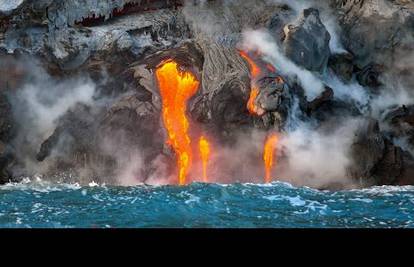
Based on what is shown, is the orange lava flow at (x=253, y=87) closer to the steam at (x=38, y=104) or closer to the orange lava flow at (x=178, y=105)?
the orange lava flow at (x=178, y=105)

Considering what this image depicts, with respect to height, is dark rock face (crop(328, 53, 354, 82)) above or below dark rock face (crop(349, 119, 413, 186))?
above

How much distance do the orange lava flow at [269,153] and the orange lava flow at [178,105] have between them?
230 centimetres

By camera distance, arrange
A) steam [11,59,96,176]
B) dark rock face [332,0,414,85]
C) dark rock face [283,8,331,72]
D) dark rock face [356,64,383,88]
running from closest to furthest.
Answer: steam [11,59,96,176] → dark rock face [283,8,331,72] → dark rock face [332,0,414,85] → dark rock face [356,64,383,88]

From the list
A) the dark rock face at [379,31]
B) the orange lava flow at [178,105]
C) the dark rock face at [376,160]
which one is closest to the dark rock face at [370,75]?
the dark rock face at [379,31]

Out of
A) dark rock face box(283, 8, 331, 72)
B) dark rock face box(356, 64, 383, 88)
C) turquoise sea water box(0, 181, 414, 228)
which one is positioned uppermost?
dark rock face box(283, 8, 331, 72)

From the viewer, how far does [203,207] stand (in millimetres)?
10641

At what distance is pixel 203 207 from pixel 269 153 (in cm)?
529

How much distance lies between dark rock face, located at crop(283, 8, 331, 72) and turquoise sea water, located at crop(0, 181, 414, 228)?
15.2 feet

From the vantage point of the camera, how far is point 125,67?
16.4 meters

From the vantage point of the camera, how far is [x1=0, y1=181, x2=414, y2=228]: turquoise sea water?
9570 mm

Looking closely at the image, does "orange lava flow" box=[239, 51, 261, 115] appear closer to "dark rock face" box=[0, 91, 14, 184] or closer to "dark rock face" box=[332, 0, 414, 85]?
"dark rock face" box=[332, 0, 414, 85]

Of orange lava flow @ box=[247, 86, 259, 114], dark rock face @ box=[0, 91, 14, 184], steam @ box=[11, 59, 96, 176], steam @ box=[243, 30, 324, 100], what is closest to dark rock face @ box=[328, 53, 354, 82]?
steam @ box=[243, 30, 324, 100]

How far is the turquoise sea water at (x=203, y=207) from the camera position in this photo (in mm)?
9570

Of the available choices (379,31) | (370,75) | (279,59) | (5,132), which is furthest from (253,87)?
(5,132)
